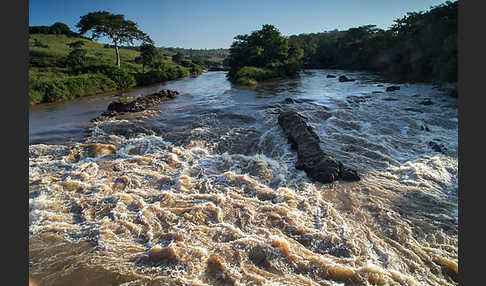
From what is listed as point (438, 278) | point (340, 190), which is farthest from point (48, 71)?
point (438, 278)

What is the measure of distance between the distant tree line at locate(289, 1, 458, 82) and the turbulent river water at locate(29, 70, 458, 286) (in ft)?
41.7

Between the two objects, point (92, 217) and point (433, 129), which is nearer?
point (92, 217)

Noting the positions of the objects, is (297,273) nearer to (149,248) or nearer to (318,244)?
(318,244)

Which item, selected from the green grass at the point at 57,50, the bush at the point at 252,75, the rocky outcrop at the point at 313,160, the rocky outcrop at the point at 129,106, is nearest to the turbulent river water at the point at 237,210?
the rocky outcrop at the point at 313,160

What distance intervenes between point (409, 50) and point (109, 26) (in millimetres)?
35701

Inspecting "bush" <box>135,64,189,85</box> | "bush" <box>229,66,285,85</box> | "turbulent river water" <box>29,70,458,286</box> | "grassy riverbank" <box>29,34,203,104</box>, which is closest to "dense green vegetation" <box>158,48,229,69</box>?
"bush" <box>135,64,189,85</box>

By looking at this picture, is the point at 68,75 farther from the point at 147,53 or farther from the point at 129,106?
the point at 129,106

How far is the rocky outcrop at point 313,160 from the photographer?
5.57m

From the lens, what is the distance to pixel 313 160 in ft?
20.2

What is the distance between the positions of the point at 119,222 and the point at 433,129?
11.6 m

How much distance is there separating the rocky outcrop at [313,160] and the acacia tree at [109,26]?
3004 cm

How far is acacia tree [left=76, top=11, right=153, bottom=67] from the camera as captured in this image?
2734 centimetres

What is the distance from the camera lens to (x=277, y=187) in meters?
5.42

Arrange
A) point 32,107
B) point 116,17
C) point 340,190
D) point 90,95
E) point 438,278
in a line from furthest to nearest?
A: point 116,17, point 90,95, point 32,107, point 340,190, point 438,278
